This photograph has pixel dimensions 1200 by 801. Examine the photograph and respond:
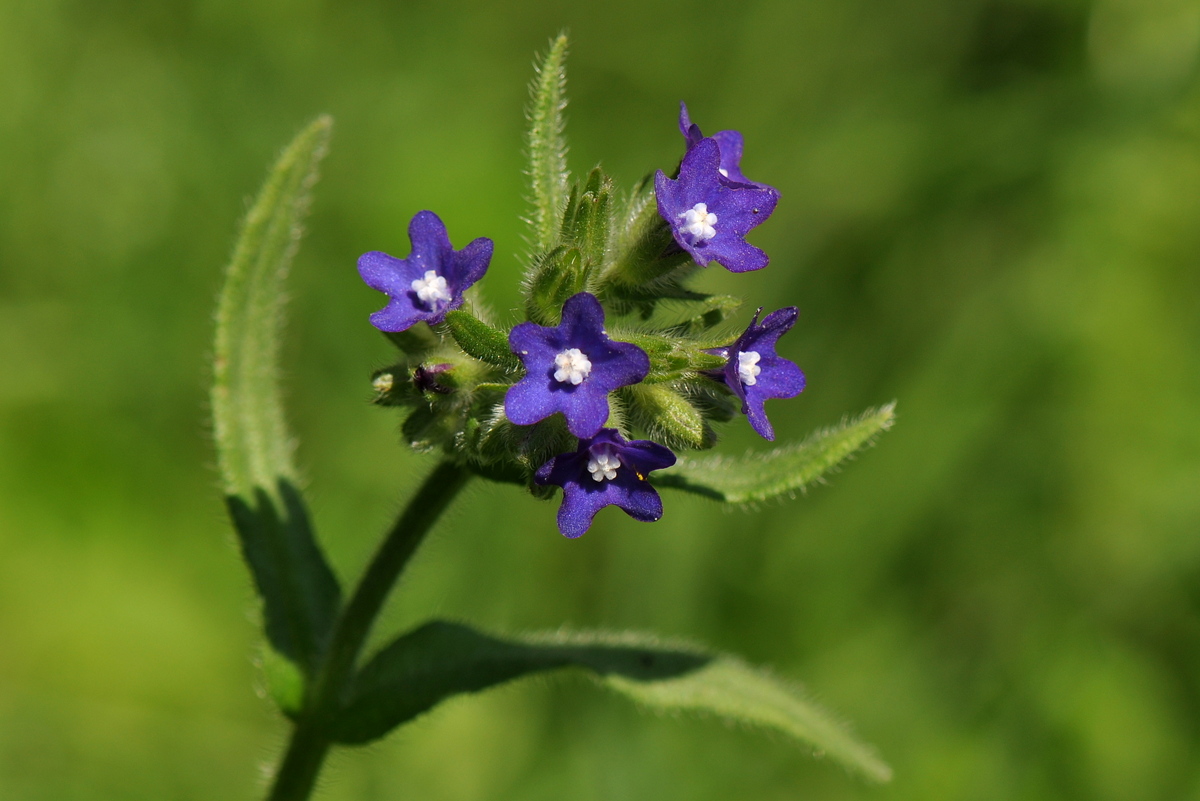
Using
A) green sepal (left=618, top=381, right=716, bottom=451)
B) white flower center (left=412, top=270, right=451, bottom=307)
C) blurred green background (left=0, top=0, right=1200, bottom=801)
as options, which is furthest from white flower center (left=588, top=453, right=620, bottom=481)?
blurred green background (left=0, top=0, right=1200, bottom=801)

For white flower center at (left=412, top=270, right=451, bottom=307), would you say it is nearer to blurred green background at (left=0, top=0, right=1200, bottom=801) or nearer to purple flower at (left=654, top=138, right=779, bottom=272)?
purple flower at (left=654, top=138, right=779, bottom=272)

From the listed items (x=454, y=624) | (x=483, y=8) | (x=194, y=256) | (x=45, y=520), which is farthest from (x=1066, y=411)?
(x=45, y=520)

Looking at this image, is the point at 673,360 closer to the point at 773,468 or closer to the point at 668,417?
the point at 668,417

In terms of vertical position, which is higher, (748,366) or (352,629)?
(748,366)

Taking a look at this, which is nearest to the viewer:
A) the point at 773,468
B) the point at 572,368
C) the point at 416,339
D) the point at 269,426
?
the point at 572,368

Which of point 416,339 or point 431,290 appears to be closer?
point 431,290

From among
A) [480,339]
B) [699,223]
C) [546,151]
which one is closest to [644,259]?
[699,223]

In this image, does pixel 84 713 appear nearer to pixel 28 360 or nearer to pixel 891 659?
pixel 28 360
